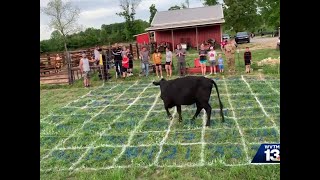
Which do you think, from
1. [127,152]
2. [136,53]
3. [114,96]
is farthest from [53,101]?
[136,53]

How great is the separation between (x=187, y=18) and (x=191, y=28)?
4.58 ft

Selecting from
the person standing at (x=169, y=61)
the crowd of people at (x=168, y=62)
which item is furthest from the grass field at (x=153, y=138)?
the person standing at (x=169, y=61)

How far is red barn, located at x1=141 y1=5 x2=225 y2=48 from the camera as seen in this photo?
909 inches

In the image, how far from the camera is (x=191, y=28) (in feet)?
77.9

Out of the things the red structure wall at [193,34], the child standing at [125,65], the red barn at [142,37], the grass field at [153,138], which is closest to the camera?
the grass field at [153,138]

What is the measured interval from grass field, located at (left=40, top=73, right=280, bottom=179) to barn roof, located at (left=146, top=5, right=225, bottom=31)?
1529 cm

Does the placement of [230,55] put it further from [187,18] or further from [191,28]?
[187,18]

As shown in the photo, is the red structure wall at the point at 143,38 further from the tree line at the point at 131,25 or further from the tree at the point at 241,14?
the tree at the point at 241,14

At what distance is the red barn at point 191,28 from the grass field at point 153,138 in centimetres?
1499

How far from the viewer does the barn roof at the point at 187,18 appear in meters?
23.3

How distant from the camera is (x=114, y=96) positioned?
8992 mm
